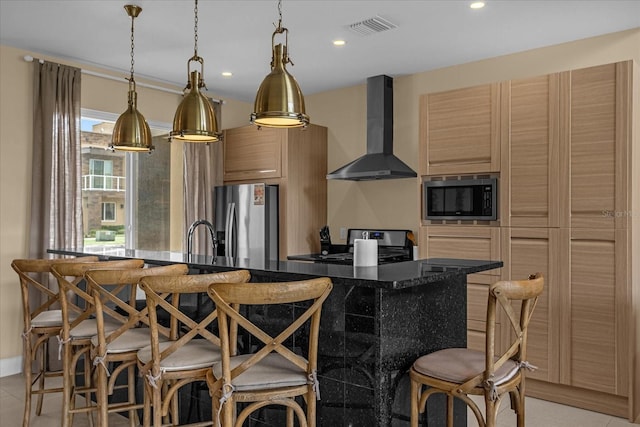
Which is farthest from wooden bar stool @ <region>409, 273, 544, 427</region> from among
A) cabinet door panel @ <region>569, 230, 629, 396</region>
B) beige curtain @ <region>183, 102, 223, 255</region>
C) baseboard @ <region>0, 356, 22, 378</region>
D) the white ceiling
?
beige curtain @ <region>183, 102, 223, 255</region>

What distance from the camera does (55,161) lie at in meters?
4.38

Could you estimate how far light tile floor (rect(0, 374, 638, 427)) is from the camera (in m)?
3.16

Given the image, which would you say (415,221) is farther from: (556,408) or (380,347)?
(380,347)

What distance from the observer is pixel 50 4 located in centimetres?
338

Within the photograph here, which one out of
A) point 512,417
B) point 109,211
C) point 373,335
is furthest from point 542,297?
point 109,211

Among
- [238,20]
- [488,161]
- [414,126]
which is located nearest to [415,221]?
[414,126]

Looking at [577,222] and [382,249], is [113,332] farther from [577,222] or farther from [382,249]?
[382,249]

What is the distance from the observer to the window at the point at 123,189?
A: 482cm

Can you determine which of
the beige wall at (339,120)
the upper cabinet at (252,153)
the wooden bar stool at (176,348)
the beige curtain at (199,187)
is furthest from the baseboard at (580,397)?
the beige curtain at (199,187)

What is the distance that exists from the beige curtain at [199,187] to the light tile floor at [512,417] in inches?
86.7

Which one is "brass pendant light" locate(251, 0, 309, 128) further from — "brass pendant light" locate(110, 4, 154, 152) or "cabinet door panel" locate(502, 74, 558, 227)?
"cabinet door panel" locate(502, 74, 558, 227)

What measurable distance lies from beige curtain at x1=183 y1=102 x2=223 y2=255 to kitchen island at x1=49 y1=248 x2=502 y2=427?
322cm

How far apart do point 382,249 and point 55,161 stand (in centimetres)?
307

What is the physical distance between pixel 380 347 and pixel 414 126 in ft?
10.8
